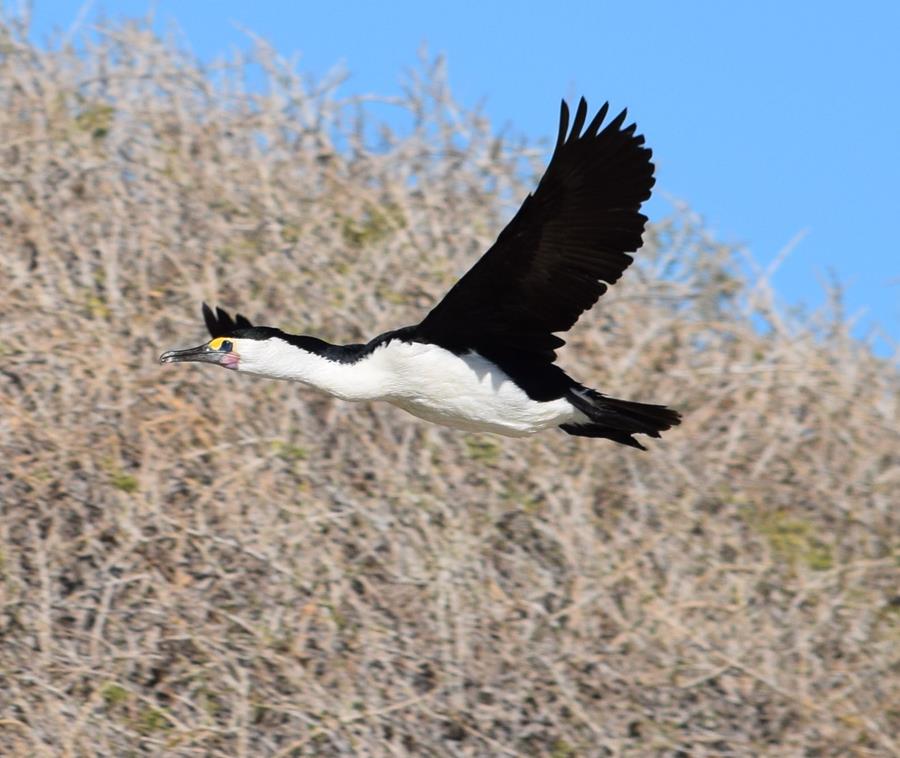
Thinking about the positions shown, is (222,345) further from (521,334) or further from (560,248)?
(560,248)

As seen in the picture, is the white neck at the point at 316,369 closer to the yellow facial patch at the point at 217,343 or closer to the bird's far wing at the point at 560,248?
the yellow facial patch at the point at 217,343

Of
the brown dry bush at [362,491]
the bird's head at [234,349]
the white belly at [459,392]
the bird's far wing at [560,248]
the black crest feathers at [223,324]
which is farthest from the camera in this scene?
the brown dry bush at [362,491]

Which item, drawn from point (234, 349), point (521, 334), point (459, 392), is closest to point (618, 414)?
point (521, 334)

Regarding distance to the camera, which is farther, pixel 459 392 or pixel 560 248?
pixel 459 392

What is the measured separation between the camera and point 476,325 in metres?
5.15

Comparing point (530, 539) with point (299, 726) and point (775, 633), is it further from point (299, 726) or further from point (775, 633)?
point (299, 726)

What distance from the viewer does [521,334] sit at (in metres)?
5.20

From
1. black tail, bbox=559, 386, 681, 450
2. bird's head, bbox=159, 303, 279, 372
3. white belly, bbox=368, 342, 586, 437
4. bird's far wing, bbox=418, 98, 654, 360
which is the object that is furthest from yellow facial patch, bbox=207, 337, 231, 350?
black tail, bbox=559, 386, 681, 450

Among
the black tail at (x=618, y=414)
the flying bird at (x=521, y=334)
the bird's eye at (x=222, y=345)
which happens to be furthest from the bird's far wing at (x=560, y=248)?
the bird's eye at (x=222, y=345)

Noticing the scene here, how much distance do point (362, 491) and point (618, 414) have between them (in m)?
2.23

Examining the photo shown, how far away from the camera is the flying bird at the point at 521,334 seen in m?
4.81

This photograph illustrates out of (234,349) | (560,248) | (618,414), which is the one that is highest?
(560,248)

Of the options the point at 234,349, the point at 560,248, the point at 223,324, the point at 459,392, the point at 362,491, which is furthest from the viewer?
the point at 362,491

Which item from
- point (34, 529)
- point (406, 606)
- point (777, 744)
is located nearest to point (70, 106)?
point (34, 529)
